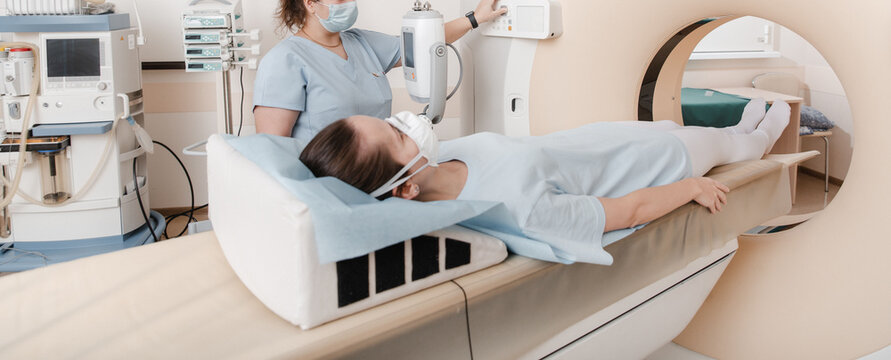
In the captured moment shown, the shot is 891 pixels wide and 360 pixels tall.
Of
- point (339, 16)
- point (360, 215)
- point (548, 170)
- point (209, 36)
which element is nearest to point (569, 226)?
point (548, 170)

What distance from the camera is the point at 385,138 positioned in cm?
120

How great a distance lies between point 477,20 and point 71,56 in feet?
4.75

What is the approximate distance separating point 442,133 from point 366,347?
2689 millimetres

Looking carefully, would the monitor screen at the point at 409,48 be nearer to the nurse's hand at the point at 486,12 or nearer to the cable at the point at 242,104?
the nurse's hand at the point at 486,12

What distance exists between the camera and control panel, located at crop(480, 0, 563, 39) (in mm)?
1973

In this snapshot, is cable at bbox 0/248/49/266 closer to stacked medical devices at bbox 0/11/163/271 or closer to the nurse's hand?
stacked medical devices at bbox 0/11/163/271

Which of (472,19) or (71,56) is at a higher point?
(472,19)

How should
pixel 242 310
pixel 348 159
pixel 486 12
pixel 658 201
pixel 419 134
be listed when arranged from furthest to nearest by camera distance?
1. pixel 486 12
2. pixel 658 201
3. pixel 419 134
4. pixel 348 159
5. pixel 242 310

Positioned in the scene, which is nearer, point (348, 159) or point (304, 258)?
point (304, 258)

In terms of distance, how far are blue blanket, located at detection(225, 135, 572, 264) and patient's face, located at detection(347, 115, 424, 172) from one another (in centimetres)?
12

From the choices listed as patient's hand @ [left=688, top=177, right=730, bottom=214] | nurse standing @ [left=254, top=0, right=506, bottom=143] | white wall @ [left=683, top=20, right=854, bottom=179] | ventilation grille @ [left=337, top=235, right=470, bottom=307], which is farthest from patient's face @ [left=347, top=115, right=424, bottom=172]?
white wall @ [left=683, top=20, right=854, bottom=179]

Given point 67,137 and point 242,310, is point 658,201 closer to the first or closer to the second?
point 242,310

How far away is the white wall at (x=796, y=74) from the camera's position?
9.84 feet

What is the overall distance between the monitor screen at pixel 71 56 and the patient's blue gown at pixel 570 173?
157 centimetres
